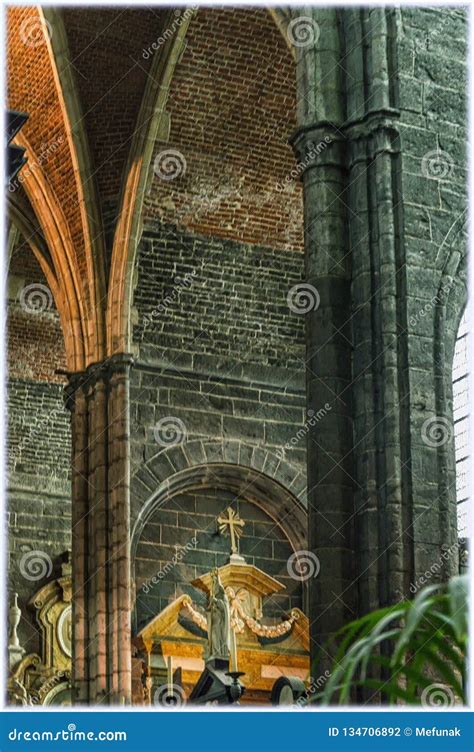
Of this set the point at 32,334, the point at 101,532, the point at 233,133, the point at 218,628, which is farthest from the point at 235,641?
the point at 32,334

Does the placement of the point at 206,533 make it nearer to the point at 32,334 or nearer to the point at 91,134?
the point at 91,134

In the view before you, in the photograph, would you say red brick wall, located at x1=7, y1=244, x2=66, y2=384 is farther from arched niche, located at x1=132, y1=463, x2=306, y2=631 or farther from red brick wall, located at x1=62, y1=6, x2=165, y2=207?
arched niche, located at x1=132, y1=463, x2=306, y2=631

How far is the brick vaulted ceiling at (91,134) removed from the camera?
21.6 meters

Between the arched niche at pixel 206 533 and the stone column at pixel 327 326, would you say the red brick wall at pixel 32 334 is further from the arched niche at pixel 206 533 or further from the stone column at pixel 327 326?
the stone column at pixel 327 326

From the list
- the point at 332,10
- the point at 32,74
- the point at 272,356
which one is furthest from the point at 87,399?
the point at 332,10

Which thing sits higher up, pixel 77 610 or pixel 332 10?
pixel 332 10

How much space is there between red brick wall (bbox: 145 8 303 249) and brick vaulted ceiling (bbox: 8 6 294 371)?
0.68 ft

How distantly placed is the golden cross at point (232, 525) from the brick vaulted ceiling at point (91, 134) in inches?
116

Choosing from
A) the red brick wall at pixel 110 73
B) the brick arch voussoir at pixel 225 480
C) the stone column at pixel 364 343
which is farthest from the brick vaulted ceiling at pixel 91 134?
the stone column at pixel 364 343

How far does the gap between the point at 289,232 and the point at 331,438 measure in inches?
427

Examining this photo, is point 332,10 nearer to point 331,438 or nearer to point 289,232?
point 331,438

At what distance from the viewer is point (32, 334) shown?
27.9 m

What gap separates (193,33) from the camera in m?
21.6

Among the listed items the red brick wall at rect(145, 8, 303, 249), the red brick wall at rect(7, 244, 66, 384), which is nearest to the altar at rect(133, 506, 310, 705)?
the red brick wall at rect(145, 8, 303, 249)
